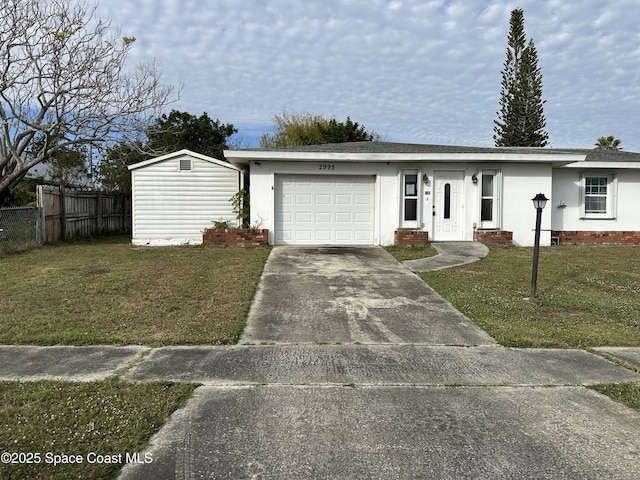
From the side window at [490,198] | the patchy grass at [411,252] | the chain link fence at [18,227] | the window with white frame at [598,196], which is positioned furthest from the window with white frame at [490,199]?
the chain link fence at [18,227]

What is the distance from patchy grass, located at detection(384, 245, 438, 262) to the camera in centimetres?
1121

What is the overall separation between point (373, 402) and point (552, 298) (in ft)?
15.8

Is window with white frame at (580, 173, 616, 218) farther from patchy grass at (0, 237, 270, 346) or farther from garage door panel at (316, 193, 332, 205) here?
patchy grass at (0, 237, 270, 346)

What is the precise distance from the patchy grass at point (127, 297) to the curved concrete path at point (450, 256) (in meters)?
3.45

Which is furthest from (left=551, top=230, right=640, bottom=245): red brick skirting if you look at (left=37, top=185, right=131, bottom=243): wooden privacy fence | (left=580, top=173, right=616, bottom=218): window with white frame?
(left=37, top=185, right=131, bottom=243): wooden privacy fence

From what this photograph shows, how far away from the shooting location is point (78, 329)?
214 inches

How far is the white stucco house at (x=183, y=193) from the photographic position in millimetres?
14094

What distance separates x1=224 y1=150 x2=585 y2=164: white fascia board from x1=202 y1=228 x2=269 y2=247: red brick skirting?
2.01 m

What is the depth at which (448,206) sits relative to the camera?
44.3 feet

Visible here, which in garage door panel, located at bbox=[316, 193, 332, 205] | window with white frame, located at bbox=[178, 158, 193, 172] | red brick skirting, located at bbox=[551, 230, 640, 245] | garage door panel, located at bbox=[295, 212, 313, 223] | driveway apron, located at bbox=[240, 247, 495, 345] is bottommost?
driveway apron, located at bbox=[240, 247, 495, 345]

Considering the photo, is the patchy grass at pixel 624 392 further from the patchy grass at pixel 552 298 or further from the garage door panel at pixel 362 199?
the garage door panel at pixel 362 199

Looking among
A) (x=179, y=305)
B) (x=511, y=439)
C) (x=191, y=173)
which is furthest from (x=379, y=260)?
(x=511, y=439)

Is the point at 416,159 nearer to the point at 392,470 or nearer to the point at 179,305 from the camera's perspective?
the point at 179,305

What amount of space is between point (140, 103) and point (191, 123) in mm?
15174
